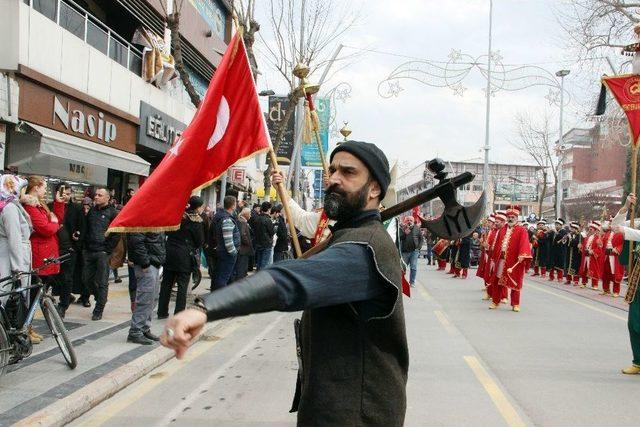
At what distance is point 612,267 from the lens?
17.4 m

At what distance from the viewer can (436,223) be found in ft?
9.38

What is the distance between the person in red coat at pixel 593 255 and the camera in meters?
19.3

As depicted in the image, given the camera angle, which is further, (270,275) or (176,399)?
(176,399)

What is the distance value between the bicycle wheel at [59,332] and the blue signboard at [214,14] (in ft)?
66.8

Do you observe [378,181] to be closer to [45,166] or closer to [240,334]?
[240,334]

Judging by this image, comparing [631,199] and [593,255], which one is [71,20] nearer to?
[631,199]

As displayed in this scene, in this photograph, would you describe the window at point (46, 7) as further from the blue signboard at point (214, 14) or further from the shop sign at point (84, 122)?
the blue signboard at point (214, 14)

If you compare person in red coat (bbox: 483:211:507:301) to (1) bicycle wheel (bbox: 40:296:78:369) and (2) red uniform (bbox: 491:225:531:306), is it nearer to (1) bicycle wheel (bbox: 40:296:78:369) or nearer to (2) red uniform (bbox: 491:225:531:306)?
(2) red uniform (bbox: 491:225:531:306)

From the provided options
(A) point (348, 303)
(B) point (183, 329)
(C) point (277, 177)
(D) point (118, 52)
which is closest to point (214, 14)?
(D) point (118, 52)

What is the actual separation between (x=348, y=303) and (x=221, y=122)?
7.94ft

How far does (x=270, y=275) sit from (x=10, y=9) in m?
12.6

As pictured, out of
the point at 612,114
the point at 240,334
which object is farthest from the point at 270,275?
the point at 612,114

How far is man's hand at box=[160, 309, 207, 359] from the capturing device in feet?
5.17

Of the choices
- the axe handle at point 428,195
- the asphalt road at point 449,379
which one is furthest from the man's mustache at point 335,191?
the asphalt road at point 449,379
